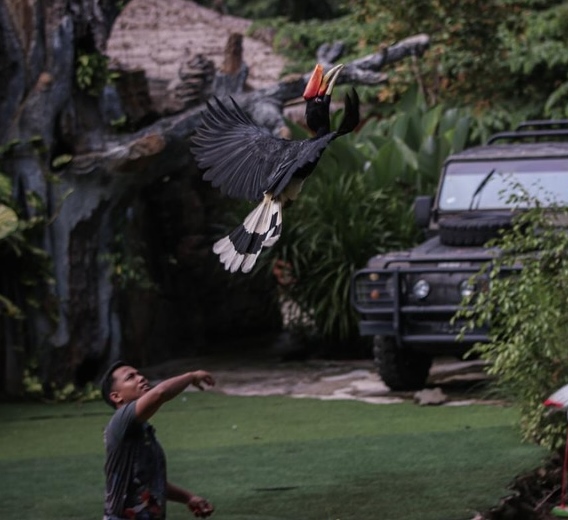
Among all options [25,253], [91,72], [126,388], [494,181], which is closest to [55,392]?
[25,253]

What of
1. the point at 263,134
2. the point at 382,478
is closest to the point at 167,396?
the point at 263,134

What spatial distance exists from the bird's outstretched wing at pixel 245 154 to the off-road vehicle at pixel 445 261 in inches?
197

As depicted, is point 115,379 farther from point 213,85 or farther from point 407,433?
point 213,85

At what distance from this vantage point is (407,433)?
8648 mm

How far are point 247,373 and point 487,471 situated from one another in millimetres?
5207

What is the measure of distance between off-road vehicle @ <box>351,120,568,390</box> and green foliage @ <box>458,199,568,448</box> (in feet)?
5.89

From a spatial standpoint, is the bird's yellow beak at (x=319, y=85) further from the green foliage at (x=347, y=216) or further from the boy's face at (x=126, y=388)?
the green foliage at (x=347, y=216)

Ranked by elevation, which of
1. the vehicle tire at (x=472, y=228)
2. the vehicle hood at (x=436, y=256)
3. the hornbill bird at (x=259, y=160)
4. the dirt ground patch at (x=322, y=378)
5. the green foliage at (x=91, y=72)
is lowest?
the dirt ground patch at (x=322, y=378)

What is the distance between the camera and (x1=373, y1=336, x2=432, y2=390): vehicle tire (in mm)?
10422

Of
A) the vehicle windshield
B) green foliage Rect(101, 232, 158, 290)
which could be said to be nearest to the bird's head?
the vehicle windshield

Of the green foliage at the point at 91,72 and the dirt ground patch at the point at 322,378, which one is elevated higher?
the green foliage at the point at 91,72

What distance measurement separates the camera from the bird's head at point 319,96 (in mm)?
4113

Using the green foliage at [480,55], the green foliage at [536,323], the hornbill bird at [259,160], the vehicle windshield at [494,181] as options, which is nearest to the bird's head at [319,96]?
the hornbill bird at [259,160]

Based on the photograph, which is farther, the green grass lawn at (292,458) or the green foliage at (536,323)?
the green foliage at (536,323)
